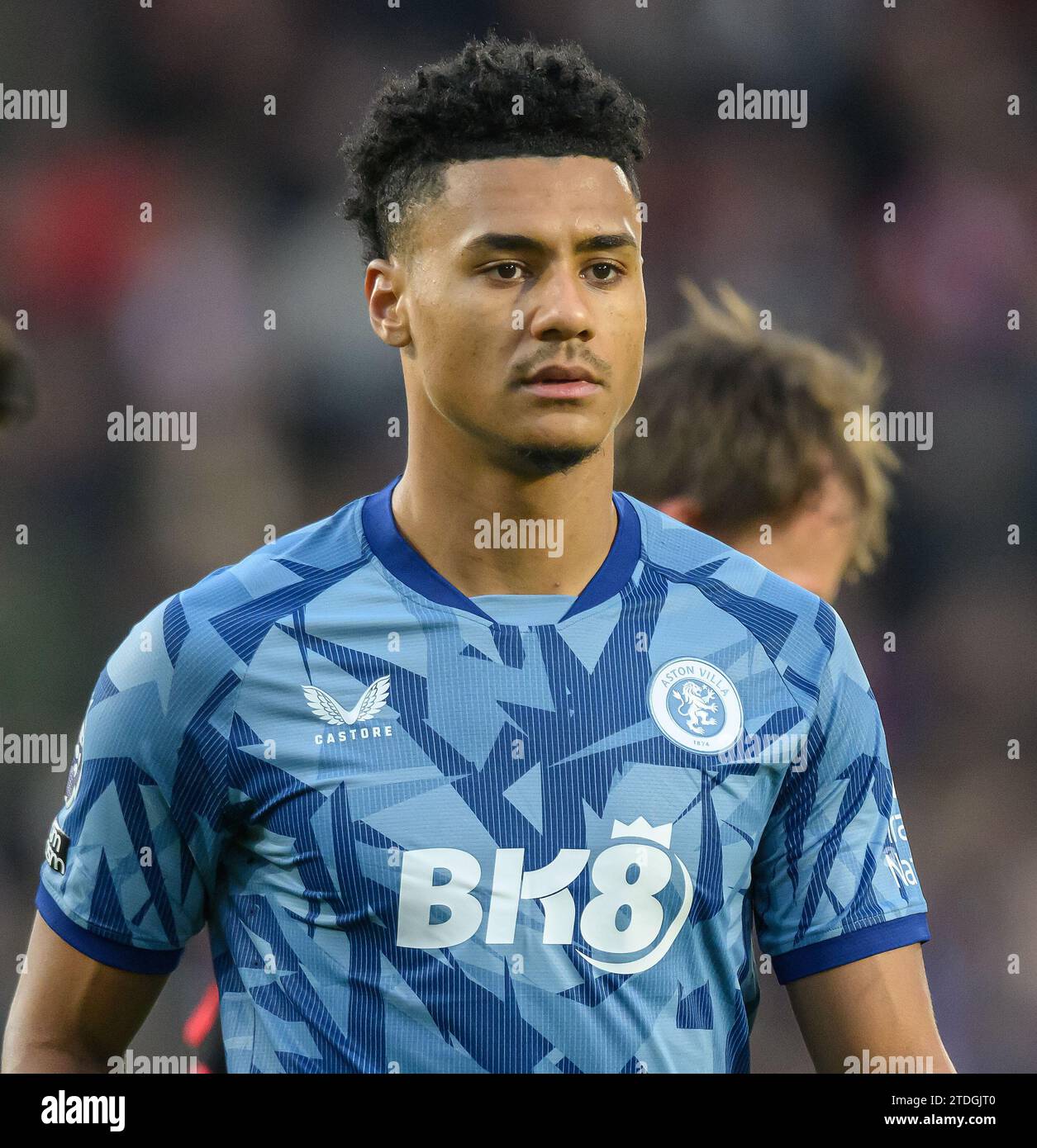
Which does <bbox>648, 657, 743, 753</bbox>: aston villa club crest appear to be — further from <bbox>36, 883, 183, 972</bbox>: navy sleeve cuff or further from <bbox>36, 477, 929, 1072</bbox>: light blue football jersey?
<bbox>36, 883, 183, 972</bbox>: navy sleeve cuff

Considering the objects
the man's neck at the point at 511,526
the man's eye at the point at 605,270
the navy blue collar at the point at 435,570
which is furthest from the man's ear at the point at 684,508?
the man's eye at the point at 605,270

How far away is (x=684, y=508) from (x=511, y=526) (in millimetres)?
1789

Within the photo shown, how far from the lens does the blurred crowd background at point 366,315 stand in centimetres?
578

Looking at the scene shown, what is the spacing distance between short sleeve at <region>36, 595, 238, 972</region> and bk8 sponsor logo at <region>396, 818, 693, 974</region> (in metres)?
0.36

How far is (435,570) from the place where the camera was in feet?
8.46

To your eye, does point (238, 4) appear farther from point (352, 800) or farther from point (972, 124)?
point (352, 800)

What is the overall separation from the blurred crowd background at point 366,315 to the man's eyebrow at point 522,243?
340cm

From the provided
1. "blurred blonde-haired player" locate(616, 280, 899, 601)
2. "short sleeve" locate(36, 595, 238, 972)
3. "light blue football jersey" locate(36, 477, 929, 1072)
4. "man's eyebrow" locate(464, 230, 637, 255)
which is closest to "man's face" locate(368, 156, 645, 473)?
"man's eyebrow" locate(464, 230, 637, 255)

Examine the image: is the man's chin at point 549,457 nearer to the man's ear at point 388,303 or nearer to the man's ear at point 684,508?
the man's ear at point 388,303

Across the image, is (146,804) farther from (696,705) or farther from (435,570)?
(696,705)

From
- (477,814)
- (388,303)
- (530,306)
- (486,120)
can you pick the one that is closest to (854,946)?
(477,814)

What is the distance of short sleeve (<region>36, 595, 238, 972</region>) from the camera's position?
8.06ft

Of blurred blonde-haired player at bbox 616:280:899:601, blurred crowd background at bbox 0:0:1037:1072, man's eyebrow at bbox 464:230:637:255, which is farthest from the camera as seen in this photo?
blurred crowd background at bbox 0:0:1037:1072

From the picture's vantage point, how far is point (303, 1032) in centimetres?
233
